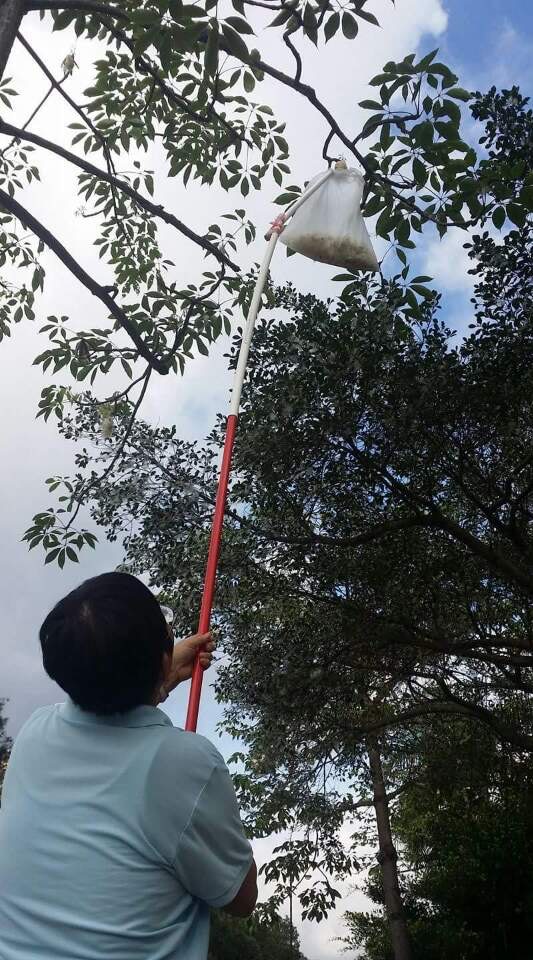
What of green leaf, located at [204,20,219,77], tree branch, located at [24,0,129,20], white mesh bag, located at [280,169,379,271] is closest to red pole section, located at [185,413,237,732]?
white mesh bag, located at [280,169,379,271]

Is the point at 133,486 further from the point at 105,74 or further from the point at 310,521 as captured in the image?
the point at 105,74

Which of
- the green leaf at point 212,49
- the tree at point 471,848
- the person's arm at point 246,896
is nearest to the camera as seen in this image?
the person's arm at point 246,896

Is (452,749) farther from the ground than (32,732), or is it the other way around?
(452,749)

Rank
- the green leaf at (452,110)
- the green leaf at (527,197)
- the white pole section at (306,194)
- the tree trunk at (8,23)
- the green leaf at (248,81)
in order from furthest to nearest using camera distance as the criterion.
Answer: the green leaf at (248,81)
the green leaf at (527,197)
the green leaf at (452,110)
the tree trunk at (8,23)
the white pole section at (306,194)

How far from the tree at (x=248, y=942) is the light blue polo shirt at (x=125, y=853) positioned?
15.9m

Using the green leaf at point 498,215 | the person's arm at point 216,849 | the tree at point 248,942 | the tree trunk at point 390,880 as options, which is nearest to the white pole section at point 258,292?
the green leaf at point 498,215

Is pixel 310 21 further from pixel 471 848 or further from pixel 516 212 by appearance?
pixel 471 848

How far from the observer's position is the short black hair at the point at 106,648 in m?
1.42

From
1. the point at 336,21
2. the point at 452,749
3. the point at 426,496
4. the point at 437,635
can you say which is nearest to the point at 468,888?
the point at 452,749

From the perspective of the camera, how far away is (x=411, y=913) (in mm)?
13625

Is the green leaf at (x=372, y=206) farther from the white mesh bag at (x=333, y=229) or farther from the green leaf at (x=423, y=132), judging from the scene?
the white mesh bag at (x=333, y=229)

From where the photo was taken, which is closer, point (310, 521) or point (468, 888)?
point (310, 521)

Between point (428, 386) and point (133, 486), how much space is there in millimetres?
2851

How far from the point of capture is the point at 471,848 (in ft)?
39.1
